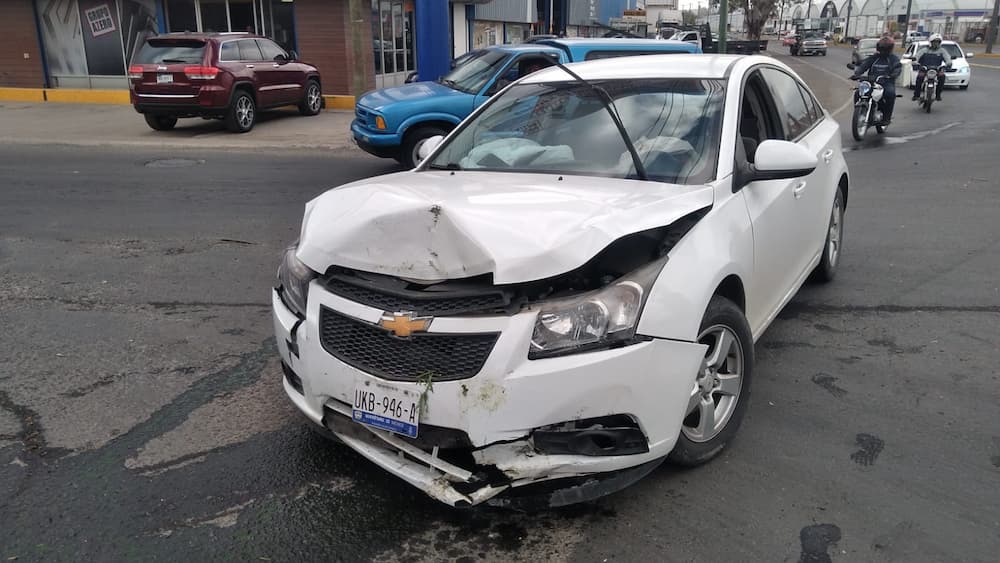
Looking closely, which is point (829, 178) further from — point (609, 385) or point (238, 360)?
point (238, 360)

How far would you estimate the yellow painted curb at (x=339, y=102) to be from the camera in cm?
1977

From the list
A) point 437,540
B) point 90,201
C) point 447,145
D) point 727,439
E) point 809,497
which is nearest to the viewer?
point 437,540

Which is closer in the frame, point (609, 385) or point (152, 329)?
point (609, 385)

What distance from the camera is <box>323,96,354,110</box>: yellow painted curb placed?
778 inches

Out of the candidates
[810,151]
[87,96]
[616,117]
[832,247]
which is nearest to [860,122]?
[832,247]

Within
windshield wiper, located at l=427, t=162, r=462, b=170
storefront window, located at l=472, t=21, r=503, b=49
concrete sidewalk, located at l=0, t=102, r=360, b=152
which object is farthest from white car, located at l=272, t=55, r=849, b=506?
storefront window, located at l=472, t=21, r=503, b=49

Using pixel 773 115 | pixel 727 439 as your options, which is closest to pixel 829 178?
pixel 773 115

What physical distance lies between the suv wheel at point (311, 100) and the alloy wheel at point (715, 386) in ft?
51.7

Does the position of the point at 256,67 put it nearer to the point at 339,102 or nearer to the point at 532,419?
the point at 339,102

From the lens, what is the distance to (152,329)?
16.7 feet

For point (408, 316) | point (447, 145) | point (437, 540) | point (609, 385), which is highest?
point (447, 145)

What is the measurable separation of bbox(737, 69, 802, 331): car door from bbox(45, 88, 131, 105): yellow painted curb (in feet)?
66.9

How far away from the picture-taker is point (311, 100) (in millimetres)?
17859

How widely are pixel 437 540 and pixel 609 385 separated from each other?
89 cm
